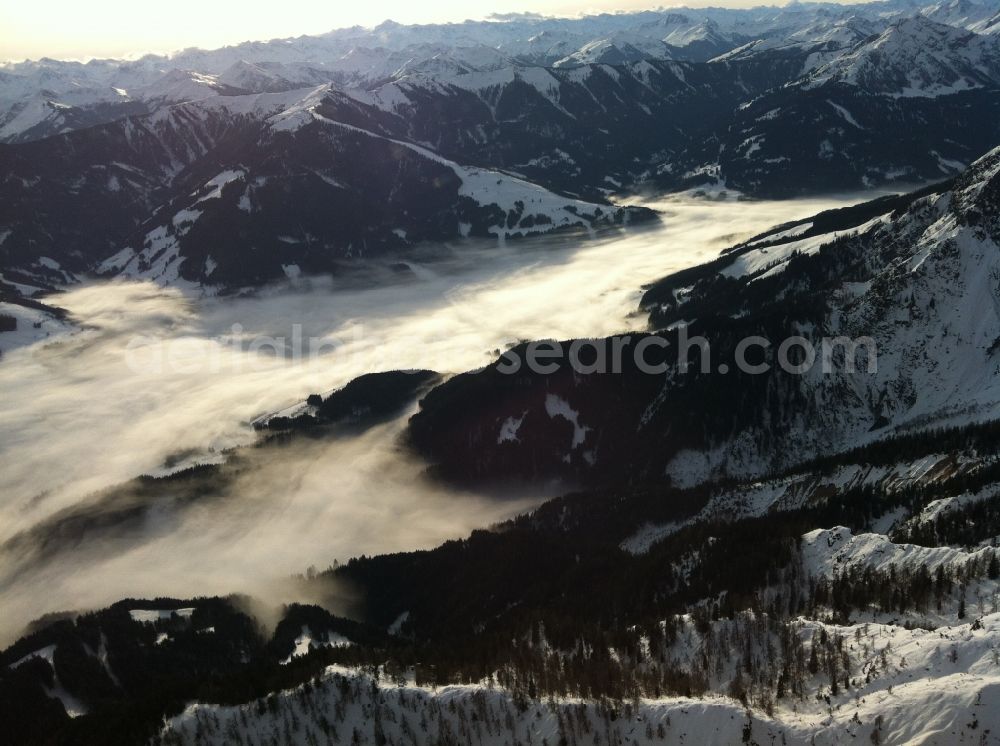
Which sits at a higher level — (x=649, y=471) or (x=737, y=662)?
(x=737, y=662)

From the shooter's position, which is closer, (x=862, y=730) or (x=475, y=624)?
(x=862, y=730)

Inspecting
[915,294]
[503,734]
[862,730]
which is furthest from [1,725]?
[915,294]

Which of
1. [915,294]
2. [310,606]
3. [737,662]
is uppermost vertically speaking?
[915,294]

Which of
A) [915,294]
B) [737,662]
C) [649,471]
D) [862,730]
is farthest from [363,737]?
[915,294]

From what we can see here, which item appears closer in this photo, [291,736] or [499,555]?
[291,736]

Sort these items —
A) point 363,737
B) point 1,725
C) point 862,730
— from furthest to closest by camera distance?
point 1,725
point 363,737
point 862,730

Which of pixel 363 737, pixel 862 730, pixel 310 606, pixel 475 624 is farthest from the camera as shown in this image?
pixel 310 606

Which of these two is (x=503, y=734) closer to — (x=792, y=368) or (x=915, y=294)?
(x=792, y=368)

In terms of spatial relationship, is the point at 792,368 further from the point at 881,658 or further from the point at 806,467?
the point at 881,658

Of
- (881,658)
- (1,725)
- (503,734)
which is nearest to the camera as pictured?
(881,658)
